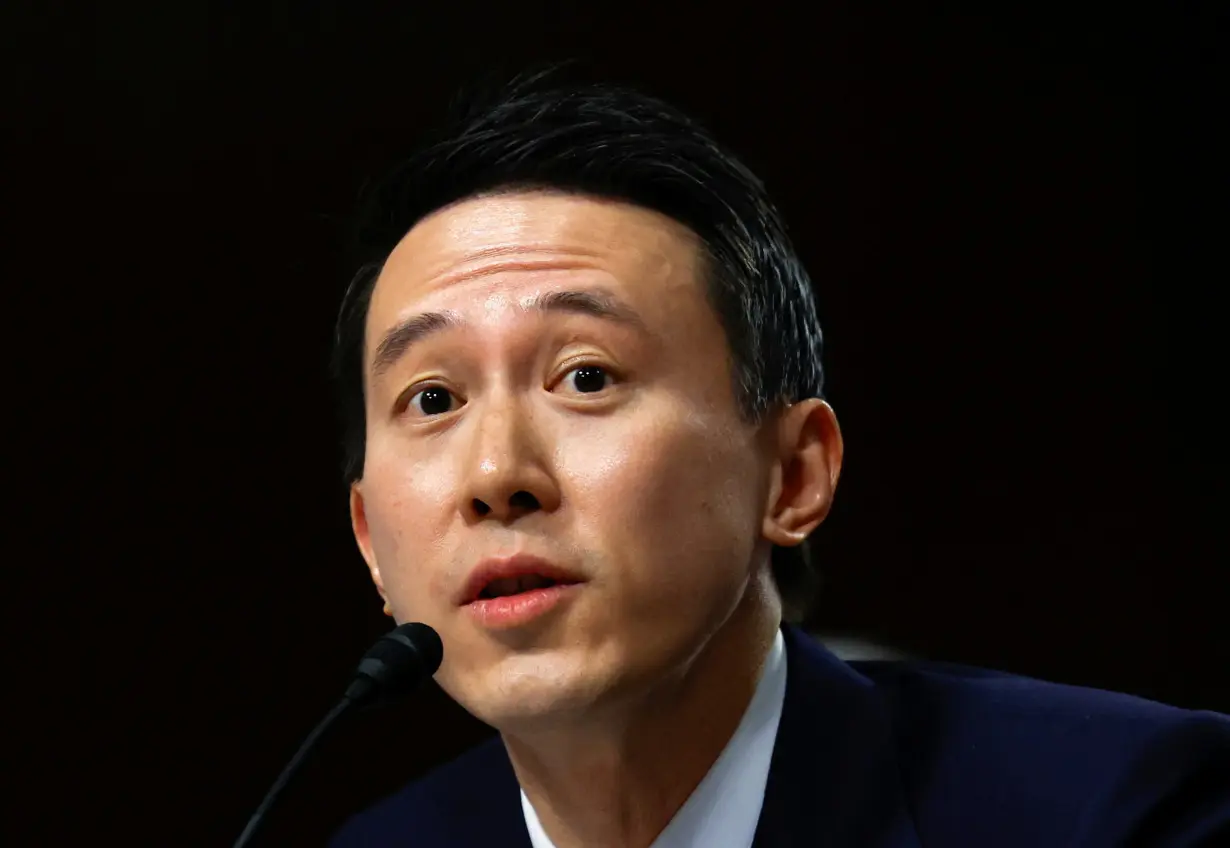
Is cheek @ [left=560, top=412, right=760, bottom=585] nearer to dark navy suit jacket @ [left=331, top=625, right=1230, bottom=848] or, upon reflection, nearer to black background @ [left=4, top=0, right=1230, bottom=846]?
dark navy suit jacket @ [left=331, top=625, right=1230, bottom=848]

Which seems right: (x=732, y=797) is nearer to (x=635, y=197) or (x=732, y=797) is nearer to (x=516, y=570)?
(x=516, y=570)

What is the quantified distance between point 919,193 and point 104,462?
1.15 meters

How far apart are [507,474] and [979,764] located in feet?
1.65

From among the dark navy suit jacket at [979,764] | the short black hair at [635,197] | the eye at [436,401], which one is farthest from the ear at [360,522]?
the dark navy suit jacket at [979,764]

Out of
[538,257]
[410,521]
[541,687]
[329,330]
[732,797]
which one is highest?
[538,257]

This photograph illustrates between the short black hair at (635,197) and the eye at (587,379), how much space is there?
0.15 metres

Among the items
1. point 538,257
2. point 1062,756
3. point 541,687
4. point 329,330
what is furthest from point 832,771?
point 329,330

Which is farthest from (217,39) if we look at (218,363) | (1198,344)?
(1198,344)

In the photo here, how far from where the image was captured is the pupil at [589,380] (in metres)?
1.30

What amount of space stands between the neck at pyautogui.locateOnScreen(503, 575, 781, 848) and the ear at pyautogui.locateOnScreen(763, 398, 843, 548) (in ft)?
0.22

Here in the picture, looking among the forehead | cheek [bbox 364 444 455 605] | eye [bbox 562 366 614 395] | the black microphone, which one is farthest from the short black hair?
the black microphone

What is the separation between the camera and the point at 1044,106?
1933 millimetres

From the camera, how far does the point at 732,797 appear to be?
4.51 ft

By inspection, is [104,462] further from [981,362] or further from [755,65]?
[981,362]
